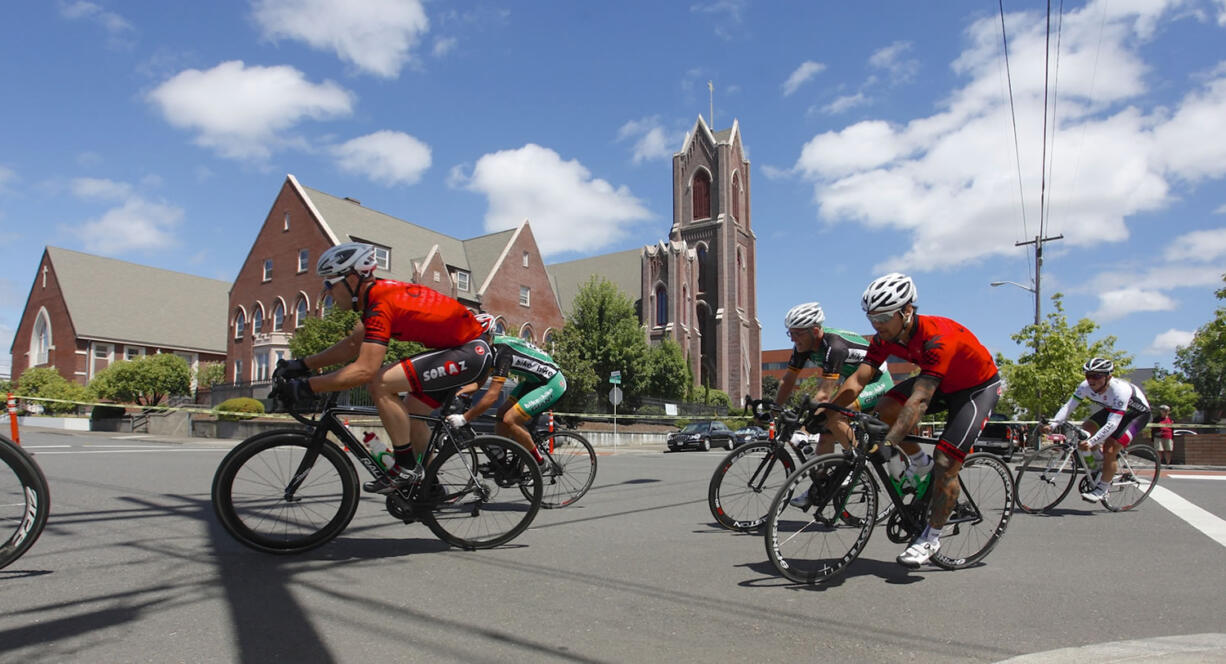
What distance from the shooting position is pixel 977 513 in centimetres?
492

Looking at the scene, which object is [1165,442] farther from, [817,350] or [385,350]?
[385,350]

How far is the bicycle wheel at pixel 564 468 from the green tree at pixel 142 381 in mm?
43510

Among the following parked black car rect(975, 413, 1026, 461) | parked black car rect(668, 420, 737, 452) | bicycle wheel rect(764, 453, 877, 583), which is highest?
bicycle wheel rect(764, 453, 877, 583)

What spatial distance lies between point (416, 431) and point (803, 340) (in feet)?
11.1

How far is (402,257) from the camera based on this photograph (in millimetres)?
46812

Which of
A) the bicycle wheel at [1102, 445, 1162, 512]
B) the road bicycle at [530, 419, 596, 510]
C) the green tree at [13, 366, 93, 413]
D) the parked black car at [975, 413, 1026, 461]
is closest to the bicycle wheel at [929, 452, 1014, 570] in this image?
the road bicycle at [530, 419, 596, 510]

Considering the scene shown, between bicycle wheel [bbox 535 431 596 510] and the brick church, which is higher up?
the brick church

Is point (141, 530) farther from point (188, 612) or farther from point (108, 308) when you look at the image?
point (108, 308)

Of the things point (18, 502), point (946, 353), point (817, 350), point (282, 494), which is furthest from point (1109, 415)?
point (18, 502)

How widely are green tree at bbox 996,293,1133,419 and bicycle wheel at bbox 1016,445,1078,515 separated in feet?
90.9

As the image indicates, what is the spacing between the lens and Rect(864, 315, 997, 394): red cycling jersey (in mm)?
4562

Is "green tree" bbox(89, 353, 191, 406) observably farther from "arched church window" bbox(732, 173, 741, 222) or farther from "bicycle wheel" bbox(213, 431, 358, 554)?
"arched church window" bbox(732, 173, 741, 222)

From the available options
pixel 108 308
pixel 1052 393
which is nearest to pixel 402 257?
pixel 108 308

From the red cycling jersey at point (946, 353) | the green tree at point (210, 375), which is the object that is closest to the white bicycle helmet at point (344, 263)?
the red cycling jersey at point (946, 353)
